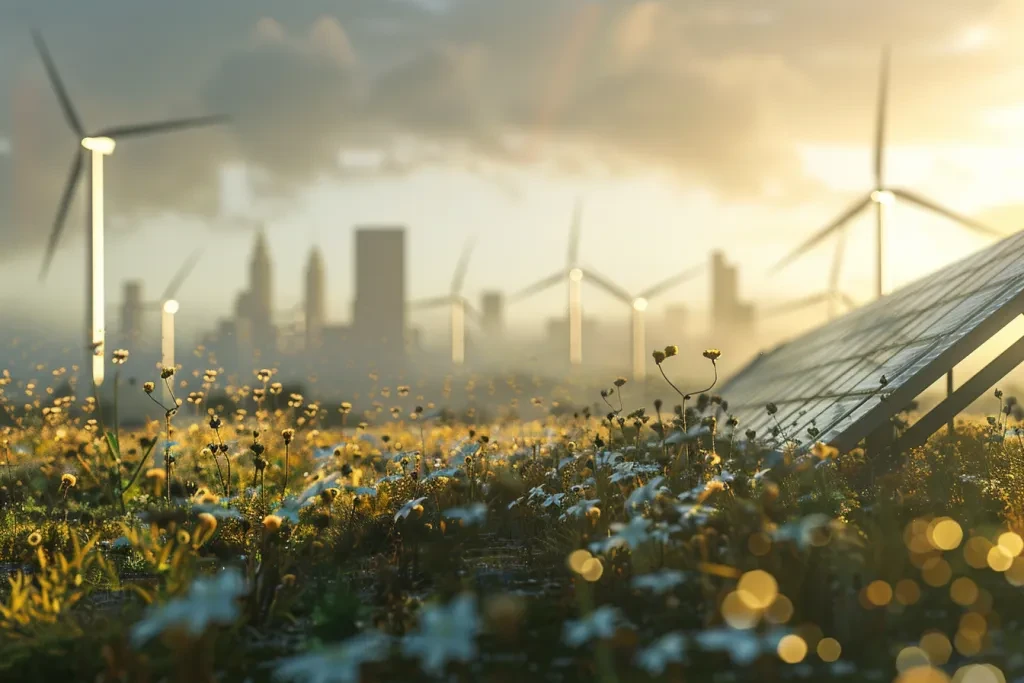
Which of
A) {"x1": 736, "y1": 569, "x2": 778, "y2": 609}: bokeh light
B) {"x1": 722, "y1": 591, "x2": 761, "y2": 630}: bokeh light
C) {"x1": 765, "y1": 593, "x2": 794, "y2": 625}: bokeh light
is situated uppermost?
{"x1": 736, "y1": 569, "x2": 778, "y2": 609}: bokeh light

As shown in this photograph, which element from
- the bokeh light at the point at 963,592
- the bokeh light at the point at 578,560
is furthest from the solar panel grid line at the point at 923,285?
the bokeh light at the point at 578,560

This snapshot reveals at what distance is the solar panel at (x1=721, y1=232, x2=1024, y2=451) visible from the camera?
11.4 m

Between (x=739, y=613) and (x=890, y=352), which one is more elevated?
(x=890, y=352)

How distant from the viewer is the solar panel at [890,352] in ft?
37.4

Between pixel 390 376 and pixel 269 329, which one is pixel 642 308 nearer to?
pixel 390 376

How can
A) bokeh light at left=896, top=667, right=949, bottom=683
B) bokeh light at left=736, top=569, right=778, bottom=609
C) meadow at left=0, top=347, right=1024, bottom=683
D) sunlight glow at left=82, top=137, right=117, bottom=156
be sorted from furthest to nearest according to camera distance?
1. sunlight glow at left=82, top=137, right=117, bottom=156
2. meadow at left=0, top=347, right=1024, bottom=683
3. bokeh light at left=736, top=569, right=778, bottom=609
4. bokeh light at left=896, top=667, right=949, bottom=683

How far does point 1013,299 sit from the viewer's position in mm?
11641

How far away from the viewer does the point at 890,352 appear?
45.5 feet

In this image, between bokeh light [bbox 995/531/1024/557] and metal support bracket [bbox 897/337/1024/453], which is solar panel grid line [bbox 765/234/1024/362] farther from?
bokeh light [bbox 995/531/1024/557]

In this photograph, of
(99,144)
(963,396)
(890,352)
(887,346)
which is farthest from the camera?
(99,144)

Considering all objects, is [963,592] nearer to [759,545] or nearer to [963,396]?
[759,545]

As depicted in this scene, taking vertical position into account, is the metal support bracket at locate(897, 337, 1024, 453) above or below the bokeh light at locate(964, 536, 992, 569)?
above

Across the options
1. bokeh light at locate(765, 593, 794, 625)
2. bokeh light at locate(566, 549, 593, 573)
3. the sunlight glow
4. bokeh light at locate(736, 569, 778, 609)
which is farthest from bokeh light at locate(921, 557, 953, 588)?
the sunlight glow

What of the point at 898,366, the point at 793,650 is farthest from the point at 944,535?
the point at 898,366
